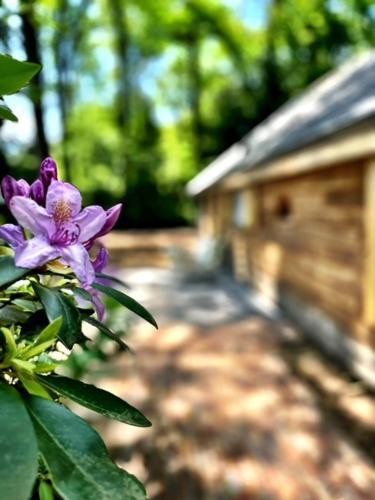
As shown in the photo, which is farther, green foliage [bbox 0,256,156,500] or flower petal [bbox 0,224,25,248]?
flower petal [bbox 0,224,25,248]

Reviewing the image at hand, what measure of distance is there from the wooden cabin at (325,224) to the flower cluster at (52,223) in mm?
3444

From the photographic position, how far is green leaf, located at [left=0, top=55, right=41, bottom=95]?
1.78ft

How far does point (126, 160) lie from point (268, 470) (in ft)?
71.4

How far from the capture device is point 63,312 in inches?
23.3

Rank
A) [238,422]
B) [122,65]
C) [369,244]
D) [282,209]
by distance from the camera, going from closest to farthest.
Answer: [238,422]
[369,244]
[282,209]
[122,65]

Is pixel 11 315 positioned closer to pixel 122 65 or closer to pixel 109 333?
pixel 109 333

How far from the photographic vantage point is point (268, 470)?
3049 millimetres

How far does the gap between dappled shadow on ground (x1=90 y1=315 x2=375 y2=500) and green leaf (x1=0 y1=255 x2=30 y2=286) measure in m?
2.59

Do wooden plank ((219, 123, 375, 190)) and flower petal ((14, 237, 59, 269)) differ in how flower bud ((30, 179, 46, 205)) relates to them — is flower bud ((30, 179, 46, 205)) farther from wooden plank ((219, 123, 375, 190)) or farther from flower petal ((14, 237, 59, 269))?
wooden plank ((219, 123, 375, 190))

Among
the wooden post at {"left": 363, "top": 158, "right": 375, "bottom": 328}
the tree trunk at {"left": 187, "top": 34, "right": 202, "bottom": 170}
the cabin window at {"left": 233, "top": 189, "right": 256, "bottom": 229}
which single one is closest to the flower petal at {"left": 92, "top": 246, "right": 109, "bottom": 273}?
the wooden post at {"left": 363, "top": 158, "right": 375, "bottom": 328}

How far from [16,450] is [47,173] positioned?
13.8 inches

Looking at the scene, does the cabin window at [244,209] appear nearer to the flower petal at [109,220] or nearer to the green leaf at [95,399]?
the flower petal at [109,220]

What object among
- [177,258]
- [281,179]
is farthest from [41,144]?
[177,258]

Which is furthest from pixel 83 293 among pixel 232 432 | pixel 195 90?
pixel 195 90
